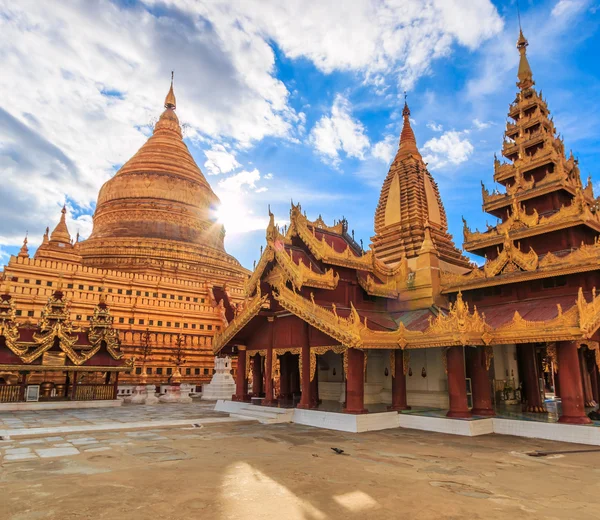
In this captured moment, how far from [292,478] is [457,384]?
7.44 meters

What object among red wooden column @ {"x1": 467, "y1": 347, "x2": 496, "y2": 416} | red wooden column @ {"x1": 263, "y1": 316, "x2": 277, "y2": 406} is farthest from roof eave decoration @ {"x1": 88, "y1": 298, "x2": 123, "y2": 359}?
red wooden column @ {"x1": 467, "y1": 347, "x2": 496, "y2": 416}

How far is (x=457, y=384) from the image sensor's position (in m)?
13.1

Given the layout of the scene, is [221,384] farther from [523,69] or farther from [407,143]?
[523,69]

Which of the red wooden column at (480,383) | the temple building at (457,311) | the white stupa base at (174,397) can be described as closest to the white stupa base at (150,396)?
the white stupa base at (174,397)

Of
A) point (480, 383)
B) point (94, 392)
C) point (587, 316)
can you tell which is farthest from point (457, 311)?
point (94, 392)

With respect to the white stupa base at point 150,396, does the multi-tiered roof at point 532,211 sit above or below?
above

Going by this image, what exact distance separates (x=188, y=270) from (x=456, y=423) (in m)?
33.2

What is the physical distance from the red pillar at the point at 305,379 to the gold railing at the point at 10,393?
14119 mm

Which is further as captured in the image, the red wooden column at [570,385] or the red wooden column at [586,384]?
the red wooden column at [586,384]

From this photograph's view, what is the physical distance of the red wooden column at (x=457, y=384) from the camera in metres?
13.0

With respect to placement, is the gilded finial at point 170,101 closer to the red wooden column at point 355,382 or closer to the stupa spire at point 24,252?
the stupa spire at point 24,252

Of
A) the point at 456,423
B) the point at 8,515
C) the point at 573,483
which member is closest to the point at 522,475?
the point at 573,483

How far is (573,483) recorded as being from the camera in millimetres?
7148

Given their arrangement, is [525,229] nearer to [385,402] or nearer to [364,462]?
[385,402]
